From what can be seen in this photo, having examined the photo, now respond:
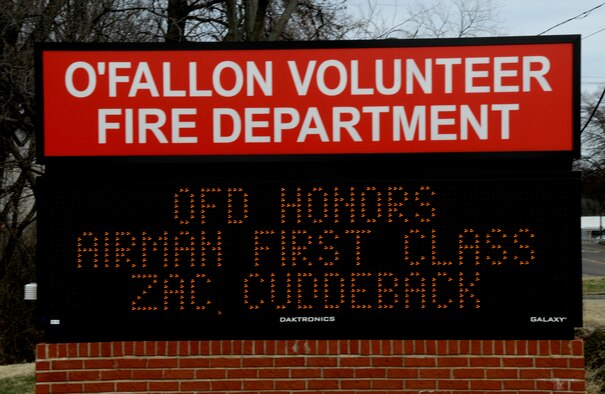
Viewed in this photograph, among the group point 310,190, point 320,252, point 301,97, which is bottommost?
point 320,252

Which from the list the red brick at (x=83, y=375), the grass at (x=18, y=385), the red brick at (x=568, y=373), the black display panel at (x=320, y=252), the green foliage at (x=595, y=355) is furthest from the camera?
the grass at (x=18, y=385)

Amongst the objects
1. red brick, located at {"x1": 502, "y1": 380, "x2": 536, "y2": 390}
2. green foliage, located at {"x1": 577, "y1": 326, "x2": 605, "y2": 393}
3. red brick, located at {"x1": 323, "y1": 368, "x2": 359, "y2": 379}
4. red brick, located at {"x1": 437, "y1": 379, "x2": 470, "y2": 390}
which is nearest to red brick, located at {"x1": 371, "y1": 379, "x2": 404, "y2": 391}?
red brick, located at {"x1": 323, "y1": 368, "x2": 359, "y2": 379}

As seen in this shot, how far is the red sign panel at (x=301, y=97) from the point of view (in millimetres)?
5328

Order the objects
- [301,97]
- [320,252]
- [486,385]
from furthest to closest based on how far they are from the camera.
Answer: [301,97], [486,385], [320,252]

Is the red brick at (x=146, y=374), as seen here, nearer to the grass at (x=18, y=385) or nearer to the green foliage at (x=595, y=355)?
the grass at (x=18, y=385)

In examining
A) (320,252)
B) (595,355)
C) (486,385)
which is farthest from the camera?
(595,355)

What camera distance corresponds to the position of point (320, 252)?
520cm

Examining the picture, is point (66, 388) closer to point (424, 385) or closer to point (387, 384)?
point (387, 384)

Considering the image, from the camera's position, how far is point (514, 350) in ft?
17.4

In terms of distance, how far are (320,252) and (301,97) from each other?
1.08m

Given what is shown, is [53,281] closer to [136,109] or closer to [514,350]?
[136,109]

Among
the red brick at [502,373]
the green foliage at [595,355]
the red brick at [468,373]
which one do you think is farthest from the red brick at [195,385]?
the green foliage at [595,355]

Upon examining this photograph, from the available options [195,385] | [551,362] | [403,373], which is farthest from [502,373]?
[195,385]

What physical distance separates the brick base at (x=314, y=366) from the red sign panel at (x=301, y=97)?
1.34m
